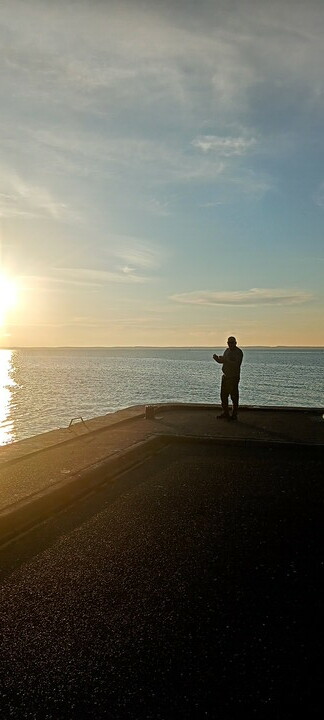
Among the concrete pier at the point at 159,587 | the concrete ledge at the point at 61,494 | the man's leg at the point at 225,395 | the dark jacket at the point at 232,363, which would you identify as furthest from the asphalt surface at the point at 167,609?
the dark jacket at the point at 232,363

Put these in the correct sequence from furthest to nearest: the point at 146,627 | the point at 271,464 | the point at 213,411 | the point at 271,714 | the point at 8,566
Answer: the point at 213,411
the point at 271,464
the point at 8,566
the point at 146,627
the point at 271,714

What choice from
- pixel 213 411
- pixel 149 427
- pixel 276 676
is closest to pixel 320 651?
pixel 276 676

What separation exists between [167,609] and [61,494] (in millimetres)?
3290

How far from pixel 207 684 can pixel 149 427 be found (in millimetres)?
9813

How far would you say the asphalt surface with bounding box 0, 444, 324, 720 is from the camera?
321 cm

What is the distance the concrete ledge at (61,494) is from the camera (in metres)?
6.12

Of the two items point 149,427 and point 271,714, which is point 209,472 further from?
point 271,714

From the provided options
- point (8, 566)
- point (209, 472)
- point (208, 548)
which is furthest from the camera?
point (209, 472)

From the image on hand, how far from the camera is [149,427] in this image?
13.1 m

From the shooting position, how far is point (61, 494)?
7.20m

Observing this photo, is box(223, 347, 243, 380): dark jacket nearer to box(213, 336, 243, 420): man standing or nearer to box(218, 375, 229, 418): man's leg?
box(213, 336, 243, 420): man standing

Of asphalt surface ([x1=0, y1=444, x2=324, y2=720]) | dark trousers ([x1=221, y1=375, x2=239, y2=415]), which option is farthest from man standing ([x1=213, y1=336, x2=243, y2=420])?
asphalt surface ([x1=0, y1=444, x2=324, y2=720])

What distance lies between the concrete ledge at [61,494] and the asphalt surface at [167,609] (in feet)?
0.77

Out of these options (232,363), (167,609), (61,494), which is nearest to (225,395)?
(232,363)
